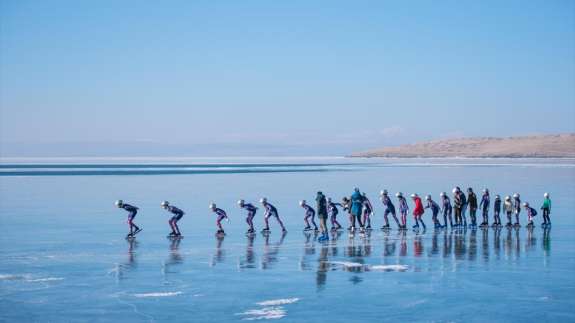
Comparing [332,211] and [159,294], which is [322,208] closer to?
[332,211]

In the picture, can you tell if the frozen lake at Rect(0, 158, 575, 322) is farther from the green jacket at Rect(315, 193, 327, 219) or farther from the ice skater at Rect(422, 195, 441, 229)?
the ice skater at Rect(422, 195, 441, 229)

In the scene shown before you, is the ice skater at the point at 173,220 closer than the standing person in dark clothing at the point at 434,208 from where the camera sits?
Yes

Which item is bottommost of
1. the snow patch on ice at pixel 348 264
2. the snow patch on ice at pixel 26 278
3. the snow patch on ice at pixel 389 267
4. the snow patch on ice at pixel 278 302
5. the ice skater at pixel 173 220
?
the snow patch on ice at pixel 278 302

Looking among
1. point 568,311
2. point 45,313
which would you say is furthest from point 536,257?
point 45,313

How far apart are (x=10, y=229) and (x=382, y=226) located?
1359 centimetres

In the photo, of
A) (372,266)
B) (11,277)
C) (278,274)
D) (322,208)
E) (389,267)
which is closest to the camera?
(11,277)

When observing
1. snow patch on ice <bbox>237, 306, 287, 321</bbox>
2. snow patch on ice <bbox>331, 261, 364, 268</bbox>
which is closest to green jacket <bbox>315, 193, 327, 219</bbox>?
snow patch on ice <bbox>331, 261, 364, 268</bbox>

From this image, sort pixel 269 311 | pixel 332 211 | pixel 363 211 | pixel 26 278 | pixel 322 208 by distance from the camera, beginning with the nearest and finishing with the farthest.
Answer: pixel 269 311, pixel 26 278, pixel 322 208, pixel 363 211, pixel 332 211

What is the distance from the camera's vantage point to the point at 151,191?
47469mm

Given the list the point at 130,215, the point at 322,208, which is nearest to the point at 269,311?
the point at 322,208

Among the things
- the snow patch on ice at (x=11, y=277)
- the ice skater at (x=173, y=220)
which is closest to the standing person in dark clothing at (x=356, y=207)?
the ice skater at (x=173, y=220)

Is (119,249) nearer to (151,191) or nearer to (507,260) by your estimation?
(507,260)

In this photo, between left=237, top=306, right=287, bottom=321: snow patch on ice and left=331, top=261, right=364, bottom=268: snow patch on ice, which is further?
left=331, top=261, right=364, bottom=268: snow patch on ice

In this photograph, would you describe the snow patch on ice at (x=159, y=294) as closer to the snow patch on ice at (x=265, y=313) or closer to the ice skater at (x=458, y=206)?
the snow patch on ice at (x=265, y=313)
